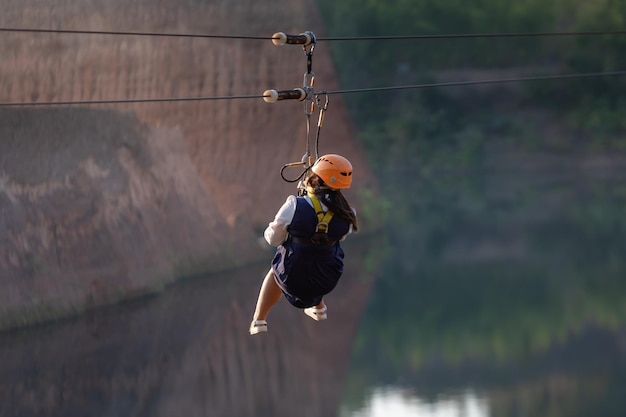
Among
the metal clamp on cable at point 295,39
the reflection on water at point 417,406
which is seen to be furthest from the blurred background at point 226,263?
the metal clamp on cable at point 295,39

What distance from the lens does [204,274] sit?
18.8 m

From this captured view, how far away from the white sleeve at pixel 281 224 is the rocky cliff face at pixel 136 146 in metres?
9.35

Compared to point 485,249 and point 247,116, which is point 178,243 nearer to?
point 247,116

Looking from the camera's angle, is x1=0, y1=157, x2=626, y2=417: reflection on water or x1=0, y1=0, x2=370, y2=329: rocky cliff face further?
x1=0, y1=0, x2=370, y2=329: rocky cliff face

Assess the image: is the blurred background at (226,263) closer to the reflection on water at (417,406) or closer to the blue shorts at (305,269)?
the reflection on water at (417,406)

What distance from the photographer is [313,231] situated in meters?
6.20

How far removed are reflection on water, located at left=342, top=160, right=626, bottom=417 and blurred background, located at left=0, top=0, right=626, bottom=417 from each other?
47mm

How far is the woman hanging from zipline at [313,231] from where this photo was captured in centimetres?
615

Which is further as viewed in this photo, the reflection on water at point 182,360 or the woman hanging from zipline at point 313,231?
the reflection on water at point 182,360

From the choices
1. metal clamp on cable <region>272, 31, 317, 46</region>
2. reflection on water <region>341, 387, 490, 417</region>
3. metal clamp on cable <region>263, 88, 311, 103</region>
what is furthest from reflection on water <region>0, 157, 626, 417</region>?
metal clamp on cable <region>272, 31, 317, 46</region>

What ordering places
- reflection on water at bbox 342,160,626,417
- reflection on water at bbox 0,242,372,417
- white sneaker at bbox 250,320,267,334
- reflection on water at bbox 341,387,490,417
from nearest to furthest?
1. white sneaker at bbox 250,320,267,334
2. reflection on water at bbox 341,387,490,417
3. reflection on water at bbox 0,242,372,417
4. reflection on water at bbox 342,160,626,417

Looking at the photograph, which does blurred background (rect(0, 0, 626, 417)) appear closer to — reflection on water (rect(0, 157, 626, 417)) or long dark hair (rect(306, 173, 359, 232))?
reflection on water (rect(0, 157, 626, 417))

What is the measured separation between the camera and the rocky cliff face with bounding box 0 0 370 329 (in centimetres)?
1591

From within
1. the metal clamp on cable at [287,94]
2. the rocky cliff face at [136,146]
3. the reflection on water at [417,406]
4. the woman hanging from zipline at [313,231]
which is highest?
the rocky cliff face at [136,146]
